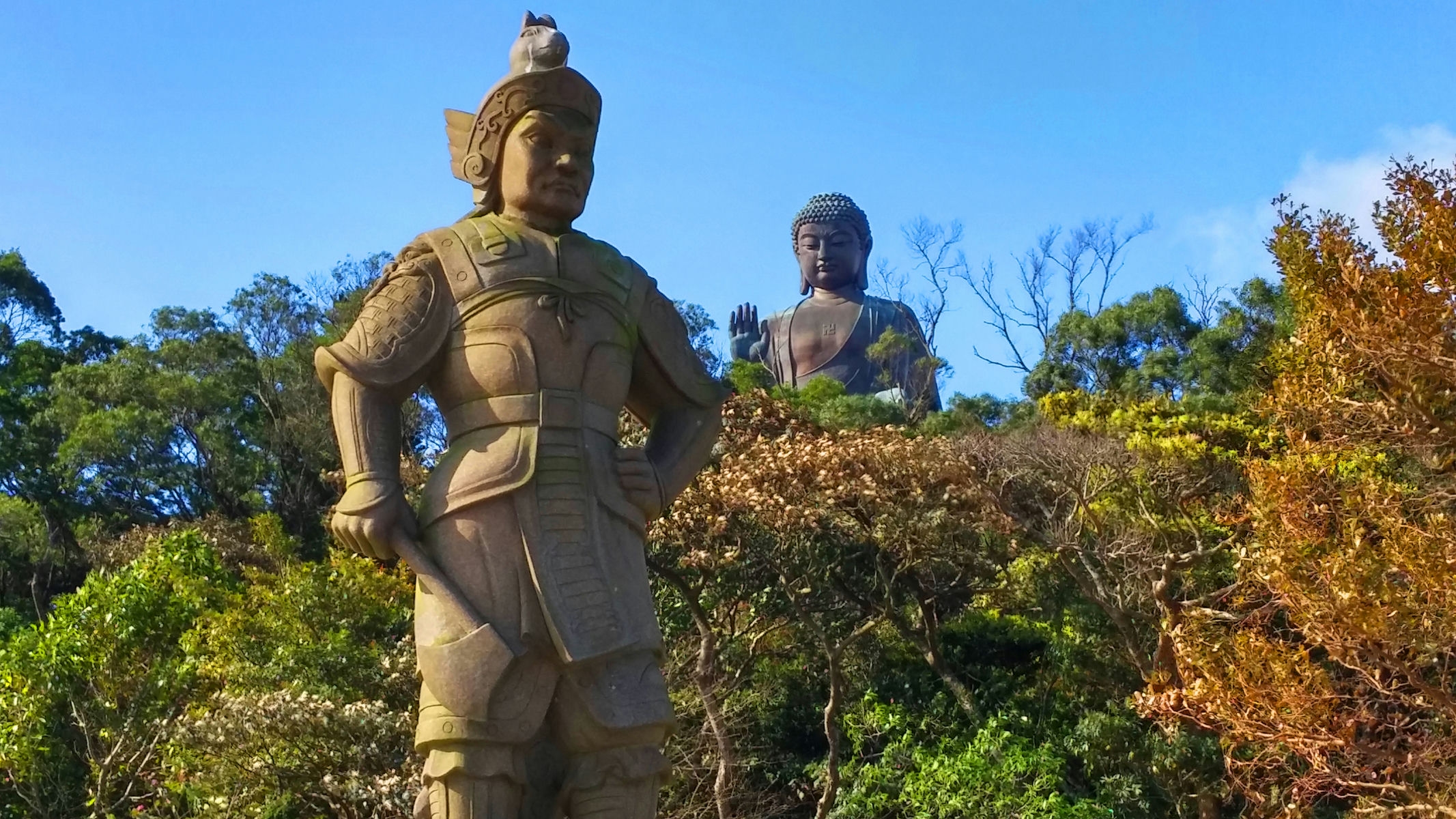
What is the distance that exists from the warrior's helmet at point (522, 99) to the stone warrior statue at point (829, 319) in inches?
823

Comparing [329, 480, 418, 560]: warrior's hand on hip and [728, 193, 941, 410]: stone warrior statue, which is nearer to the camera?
[329, 480, 418, 560]: warrior's hand on hip

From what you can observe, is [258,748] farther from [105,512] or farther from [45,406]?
[45,406]

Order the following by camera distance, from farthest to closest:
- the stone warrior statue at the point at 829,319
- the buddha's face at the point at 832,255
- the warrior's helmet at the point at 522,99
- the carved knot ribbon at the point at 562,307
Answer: the buddha's face at the point at 832,255
the stone warrior statue at the point at 829,319
the warrior's helmet at the point at 522,99
the carved knot ribbon at the point at 562,307

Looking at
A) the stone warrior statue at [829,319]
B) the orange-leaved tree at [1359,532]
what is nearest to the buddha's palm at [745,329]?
the stone warrior statue at [829,319]

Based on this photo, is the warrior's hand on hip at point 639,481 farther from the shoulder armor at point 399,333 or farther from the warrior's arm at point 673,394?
the shoulder armor at point 399,333

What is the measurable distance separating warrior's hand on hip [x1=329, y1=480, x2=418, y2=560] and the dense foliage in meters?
5.21

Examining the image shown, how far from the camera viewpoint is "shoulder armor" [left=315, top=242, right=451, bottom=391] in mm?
4461

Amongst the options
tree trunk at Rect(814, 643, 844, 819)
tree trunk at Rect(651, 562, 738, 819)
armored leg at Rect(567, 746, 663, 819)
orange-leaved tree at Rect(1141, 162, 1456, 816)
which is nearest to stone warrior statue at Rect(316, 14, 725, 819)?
armored leg at Rect(567, 746, 663, 819)

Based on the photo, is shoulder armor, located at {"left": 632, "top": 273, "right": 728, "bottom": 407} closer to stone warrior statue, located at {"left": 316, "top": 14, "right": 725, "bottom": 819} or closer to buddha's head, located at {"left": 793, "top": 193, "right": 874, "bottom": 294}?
stone warrior statue, located at {"left": 316, "top": 14, "right": 725, "bottom": 819}

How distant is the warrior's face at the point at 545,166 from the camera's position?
4703mm

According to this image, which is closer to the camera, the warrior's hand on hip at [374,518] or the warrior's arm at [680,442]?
the warrior's hand on hip at [374,518]

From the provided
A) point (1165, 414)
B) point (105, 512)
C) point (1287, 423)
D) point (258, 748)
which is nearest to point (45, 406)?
point (105, 512)

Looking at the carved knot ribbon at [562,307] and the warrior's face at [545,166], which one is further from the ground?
the warrior's face at [545,166]

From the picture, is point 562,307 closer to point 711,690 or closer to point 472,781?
point 472,781
